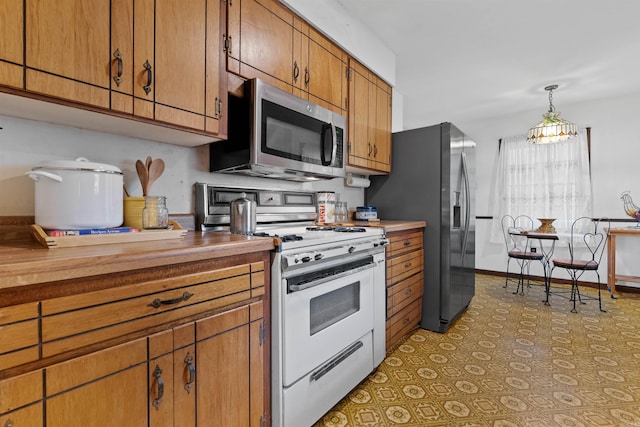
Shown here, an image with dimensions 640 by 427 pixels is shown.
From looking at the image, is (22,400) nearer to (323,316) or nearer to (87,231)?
(87,231)

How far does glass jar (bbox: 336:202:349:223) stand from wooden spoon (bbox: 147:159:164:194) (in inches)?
59.4

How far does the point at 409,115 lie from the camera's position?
16.7 ft

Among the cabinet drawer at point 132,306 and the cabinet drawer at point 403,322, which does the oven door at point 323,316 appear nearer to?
the cabinet drawer at point 132,306

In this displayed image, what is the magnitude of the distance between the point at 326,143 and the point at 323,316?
1118 mm

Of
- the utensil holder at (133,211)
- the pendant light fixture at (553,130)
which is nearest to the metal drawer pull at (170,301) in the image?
the utensil holder at (133,211)

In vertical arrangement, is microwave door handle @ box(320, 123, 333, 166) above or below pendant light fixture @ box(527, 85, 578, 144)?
below

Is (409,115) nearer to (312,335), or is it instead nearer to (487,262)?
(487,262)

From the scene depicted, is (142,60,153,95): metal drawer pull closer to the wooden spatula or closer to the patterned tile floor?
the wooden spatula

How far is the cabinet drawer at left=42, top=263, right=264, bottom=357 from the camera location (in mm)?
777

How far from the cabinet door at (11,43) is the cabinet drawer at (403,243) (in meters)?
2.03

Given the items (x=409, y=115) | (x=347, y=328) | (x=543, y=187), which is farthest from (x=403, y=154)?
(x=543, y=187)

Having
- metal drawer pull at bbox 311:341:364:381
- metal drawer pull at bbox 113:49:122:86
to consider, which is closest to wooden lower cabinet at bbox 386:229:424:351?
metal drawer pull at bbox 311:341:364:381

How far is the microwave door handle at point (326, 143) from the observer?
6.89ft

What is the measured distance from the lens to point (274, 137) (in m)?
1.76
